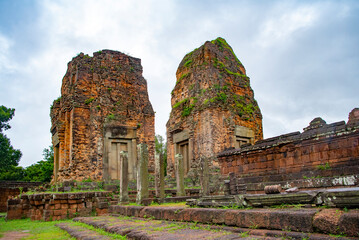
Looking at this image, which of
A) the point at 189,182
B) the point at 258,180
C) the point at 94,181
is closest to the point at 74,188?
the point at 94,181

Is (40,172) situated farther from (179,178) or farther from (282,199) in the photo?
(282,199)

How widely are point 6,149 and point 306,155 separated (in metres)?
37.0

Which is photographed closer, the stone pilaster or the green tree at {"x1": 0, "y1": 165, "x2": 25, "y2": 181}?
the stone pilaster

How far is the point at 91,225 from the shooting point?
287 inches

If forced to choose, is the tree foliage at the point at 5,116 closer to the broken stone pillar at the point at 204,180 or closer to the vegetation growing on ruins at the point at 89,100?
the vegetation growing on ruins at the point at 89,100

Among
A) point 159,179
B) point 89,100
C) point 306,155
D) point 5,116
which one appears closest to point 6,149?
point 5,116

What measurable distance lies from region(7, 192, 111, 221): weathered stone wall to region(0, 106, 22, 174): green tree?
27.7 m

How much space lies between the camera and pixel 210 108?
16922 mm

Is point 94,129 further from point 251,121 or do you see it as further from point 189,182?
point 251,121

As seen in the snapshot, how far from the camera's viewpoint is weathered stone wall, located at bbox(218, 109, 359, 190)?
25.2 feet

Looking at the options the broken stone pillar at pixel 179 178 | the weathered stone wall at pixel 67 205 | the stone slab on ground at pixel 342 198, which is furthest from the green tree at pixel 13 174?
the stone slab on ground at pixel 342 198

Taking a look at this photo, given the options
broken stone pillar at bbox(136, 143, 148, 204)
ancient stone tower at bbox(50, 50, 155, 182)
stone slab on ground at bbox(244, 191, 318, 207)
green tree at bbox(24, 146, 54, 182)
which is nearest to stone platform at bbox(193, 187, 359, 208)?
stone slab on ground at bbox(244, 191, 318, 207)

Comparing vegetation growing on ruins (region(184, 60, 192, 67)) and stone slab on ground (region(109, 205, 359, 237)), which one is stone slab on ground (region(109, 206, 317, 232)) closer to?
stone slab on ground (region(109, 205, 359, 237))

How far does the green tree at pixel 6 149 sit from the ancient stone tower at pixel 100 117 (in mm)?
21779
